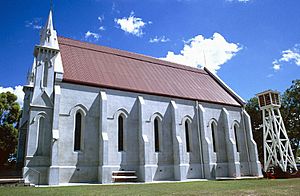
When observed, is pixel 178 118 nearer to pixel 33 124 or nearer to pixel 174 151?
pixel 174 151

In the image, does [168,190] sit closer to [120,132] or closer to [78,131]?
[120,132]

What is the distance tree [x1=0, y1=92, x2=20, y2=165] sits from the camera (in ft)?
102

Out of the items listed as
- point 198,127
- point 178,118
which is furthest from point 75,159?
point 198,127

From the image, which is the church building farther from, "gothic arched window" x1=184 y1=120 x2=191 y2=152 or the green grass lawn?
the green grass lawn

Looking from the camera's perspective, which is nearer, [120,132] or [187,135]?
[120,132]

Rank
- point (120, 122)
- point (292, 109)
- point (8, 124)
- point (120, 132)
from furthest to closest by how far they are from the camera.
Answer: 1. point (292, 109)
2. point (8, 124)
3. point (120, 122)
4. point (120, 132)

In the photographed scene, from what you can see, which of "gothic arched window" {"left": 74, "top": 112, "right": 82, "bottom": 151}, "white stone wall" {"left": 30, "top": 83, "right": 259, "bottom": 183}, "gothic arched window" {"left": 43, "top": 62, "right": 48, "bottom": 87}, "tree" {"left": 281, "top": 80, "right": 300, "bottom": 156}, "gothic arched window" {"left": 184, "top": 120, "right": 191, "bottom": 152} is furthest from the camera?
"tree" {"left": 281, "top": 80, "right": 300, "bottom": 156}

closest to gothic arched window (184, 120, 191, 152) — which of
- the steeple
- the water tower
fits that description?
→ the water tower

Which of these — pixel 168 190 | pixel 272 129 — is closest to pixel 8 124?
pixel 168 190

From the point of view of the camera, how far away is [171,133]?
85.1 feet

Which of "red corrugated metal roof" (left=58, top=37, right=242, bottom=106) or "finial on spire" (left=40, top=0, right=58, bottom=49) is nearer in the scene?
"finial on spire" (left=40, top=0, right=58, bottom=49)

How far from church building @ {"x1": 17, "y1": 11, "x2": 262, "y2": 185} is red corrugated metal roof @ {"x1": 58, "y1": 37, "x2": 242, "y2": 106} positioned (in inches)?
4.9

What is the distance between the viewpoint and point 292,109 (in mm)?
38406

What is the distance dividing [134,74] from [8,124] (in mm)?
18084
